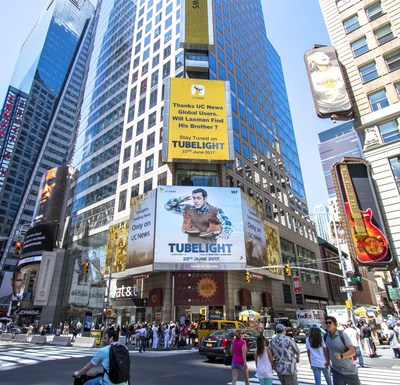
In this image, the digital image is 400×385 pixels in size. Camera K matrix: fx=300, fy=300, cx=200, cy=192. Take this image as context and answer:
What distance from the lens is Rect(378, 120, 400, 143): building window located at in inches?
822

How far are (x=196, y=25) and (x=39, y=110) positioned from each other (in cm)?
9990

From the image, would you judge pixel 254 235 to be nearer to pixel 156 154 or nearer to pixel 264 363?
pixel 156 154

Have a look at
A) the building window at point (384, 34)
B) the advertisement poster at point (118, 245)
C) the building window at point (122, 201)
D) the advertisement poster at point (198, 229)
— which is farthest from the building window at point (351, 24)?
the building window at point (122, 201)

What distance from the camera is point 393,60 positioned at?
22266mm

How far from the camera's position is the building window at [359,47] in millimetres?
24156

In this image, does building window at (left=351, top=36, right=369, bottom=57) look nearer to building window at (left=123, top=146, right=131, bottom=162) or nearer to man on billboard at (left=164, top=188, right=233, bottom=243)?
man on billboard at (left=164, top=188, right=233, bottom=243)

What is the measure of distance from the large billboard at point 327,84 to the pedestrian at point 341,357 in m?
19.8

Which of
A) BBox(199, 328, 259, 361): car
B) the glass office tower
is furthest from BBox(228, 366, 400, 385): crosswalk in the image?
the glass office tower

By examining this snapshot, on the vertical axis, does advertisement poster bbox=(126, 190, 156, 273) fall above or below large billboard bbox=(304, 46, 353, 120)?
below

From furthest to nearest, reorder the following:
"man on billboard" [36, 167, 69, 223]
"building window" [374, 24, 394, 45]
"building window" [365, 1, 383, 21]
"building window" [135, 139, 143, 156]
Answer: "man on billboard" [36, 167, 69, 223] → "building window" [135, 139, 143, 156] → "building window" [365, 1, 383, 21] → "building window" [374, 24, 394, 45]

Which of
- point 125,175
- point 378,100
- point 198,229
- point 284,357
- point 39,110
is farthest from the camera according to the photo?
point 39,110

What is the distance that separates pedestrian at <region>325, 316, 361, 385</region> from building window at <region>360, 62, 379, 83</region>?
22.4m

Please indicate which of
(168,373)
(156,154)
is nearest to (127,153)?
(156,154)

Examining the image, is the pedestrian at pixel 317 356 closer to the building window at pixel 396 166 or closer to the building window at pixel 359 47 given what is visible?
the building window at pixel 396 166
